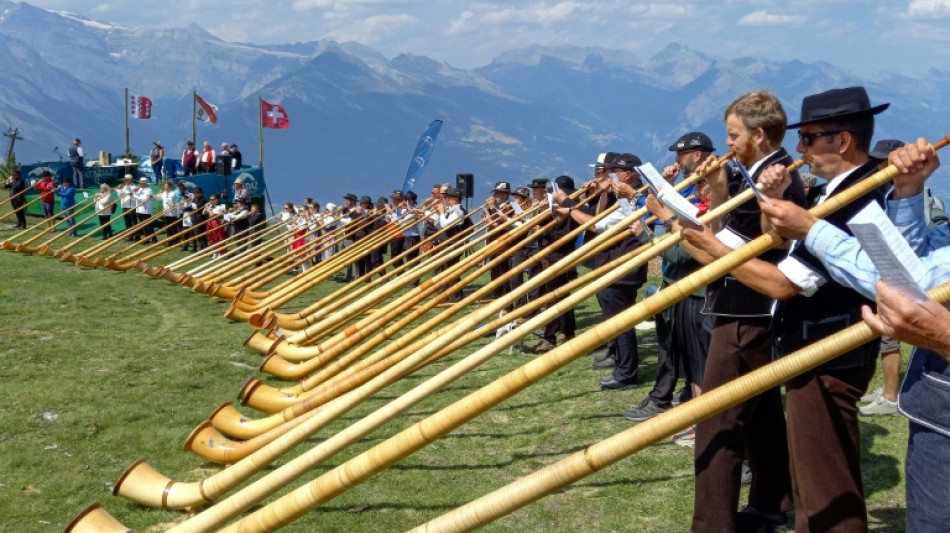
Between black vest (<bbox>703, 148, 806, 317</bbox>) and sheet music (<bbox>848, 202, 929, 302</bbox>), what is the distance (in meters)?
1.86

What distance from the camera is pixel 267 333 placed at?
11289mm

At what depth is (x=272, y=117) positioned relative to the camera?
32781 millimetres

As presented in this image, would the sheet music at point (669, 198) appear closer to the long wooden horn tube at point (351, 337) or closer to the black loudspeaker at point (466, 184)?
the long wooden horn tube at point (351, 337)

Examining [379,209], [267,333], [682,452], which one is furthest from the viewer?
[379,209]

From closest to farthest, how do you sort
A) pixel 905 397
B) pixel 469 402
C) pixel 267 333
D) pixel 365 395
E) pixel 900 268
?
1. pixel 900 268
2. pixel 905 397
3. pixel 469 402
4. pixel 365 395
5. pixel 267 333

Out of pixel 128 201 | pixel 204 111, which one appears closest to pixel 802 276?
pixel 128 201

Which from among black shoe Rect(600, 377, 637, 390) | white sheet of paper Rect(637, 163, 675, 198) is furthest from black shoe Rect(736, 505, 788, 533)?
black shoe Rect(600, 377, 637, 390)

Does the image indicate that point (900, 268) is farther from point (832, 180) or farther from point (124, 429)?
point (124, 429)

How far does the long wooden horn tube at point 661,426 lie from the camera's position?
2.78 meters

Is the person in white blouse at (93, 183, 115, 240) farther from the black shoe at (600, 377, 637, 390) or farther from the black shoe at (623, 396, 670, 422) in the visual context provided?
the black shoe at (623, 396, 670, 422)

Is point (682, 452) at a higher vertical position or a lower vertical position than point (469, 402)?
lower

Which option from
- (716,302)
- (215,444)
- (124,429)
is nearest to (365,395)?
(215,444)

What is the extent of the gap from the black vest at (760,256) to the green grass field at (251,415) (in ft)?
4.33

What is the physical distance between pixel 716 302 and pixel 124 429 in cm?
496
